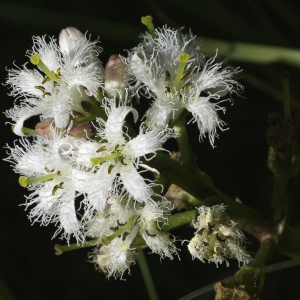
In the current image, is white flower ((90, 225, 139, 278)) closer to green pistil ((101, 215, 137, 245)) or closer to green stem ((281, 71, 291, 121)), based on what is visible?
green pistil ((101, 215, 137, 245))

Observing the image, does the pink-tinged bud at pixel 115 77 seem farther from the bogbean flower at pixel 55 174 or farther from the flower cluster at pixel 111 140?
the bogbean flower at pixel 55 174

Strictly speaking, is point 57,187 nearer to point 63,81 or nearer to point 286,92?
point 63,81

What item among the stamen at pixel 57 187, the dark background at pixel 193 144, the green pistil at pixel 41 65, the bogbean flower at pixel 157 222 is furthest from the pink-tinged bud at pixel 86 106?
the dark background at pixel 193 144

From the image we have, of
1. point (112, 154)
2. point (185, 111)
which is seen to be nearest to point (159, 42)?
point (185, 111)

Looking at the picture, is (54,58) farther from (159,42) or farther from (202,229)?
(202,229)

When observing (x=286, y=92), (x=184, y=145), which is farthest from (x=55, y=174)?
(x=286, y=92)

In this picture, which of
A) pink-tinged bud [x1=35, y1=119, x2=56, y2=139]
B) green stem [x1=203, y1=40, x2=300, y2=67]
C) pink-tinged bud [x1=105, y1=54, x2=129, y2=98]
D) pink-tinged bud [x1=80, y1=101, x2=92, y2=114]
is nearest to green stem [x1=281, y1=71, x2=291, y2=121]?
green stem [x1=203, y1=40, x2=300, y2=67]
